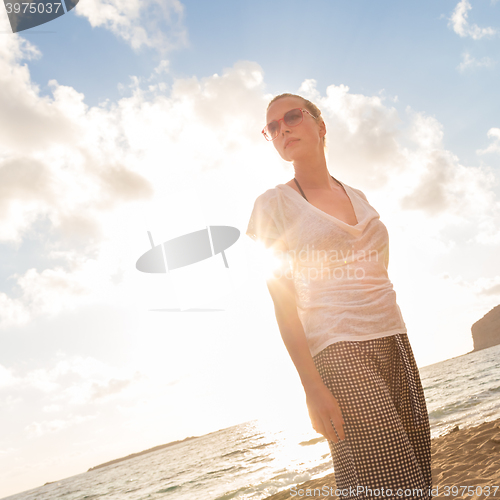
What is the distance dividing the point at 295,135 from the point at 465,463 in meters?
6.67

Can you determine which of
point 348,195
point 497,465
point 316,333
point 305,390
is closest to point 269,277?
point 316,333

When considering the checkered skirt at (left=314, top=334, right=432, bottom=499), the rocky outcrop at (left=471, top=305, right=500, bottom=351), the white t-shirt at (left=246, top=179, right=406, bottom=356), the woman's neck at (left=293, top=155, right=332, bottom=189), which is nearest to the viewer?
the checkered skirt at (left=314, top=334, right=432, bottom=499)

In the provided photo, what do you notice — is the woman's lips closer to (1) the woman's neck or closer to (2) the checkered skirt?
(1) the woman's neck

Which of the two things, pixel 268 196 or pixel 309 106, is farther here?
pixel 309 106

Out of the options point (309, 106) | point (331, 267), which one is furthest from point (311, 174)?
point (331, 267)

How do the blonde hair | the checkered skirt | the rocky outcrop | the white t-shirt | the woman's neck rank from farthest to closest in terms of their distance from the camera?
1. the rocky outcrop
2. the blonde hair
3. the woman's neck
4. the white t-shirt
5. the checkered skirt

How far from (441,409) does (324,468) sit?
8.20m

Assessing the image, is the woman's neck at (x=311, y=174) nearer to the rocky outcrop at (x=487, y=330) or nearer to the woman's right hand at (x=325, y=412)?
the woman's right hand at (x=325, y=412)

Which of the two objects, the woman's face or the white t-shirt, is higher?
the woman's face

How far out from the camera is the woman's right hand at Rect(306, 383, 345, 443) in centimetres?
122

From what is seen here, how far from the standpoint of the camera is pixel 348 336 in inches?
49.4

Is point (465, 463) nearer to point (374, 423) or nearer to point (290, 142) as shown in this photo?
point (374, 423)

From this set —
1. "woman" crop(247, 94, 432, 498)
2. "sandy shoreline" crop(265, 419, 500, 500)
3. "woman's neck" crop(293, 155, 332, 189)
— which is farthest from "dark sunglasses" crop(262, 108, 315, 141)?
"sandy shoreline" crop(265, 419, 500, 500)

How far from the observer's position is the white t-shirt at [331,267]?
1307 millimetres
